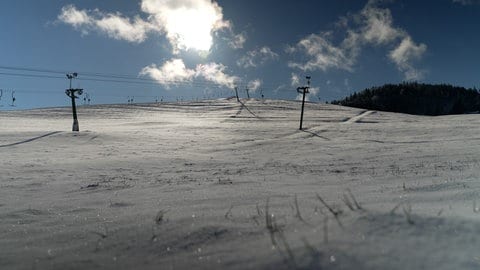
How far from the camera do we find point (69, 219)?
628 cm

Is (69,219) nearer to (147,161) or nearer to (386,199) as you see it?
(386,199)

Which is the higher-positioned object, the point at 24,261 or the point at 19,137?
the point at 24,261

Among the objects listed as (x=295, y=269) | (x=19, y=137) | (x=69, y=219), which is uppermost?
(x=295, y=269)

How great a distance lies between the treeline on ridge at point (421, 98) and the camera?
491 ft

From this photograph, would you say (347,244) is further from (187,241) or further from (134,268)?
(134,268)

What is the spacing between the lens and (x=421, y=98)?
155500 millimetres

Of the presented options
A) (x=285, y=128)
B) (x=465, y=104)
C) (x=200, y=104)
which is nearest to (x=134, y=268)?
(x=285, y=128)

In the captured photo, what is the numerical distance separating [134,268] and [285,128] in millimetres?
44082

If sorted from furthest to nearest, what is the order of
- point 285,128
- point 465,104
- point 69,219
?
point 465,104 < point 285,128 < point 69,219

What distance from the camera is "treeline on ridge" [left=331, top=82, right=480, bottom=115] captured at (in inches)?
5891

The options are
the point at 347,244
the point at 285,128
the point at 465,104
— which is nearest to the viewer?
the point at 347,244

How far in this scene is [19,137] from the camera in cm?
3597

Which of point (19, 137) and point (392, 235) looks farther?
point (19, 137)

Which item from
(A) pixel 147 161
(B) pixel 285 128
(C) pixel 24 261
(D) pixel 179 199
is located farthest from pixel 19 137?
(C) pixel 24 261
